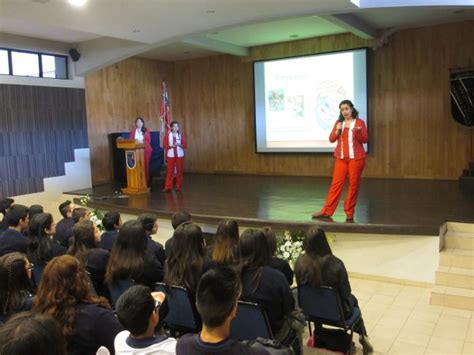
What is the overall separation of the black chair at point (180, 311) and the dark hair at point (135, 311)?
844 mm

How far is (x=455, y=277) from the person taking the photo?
406cm

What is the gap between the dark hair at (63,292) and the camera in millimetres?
1835

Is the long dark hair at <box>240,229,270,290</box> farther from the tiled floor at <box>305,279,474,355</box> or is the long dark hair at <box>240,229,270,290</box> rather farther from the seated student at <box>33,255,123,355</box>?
the tiled floor at <box>305,279,474,355</box>

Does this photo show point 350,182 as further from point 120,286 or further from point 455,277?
point 120,286

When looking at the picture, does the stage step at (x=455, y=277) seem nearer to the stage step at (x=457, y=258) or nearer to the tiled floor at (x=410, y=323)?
the stage step at (x=457, y=258)

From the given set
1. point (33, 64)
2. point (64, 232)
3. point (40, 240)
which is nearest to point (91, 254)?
point (40, 240)

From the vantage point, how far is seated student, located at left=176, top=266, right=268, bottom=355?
1436mm

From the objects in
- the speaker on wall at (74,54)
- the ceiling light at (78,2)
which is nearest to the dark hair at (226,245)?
the ceiling light at (78,2)

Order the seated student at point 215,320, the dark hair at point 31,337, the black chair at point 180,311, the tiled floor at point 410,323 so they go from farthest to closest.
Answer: the tiled floor at point 410,323
the black chair at point 180,311
the seated student at point 215,320
the dark hair at point 31,337

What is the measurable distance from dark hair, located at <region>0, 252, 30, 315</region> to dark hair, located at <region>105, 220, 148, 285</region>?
2.22ft

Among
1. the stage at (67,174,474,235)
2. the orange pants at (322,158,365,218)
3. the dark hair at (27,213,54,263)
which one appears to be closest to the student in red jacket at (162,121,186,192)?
the stage at (67,174,474,235)

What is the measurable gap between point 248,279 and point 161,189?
5.86m

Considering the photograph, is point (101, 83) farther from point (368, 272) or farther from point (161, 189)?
point (368, 272)

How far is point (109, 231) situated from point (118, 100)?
694 centimetres
